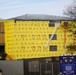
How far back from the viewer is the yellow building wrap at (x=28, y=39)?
2815 inches

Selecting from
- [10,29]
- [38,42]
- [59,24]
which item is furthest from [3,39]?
[59,24]

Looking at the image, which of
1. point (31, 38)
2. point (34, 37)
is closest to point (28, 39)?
point (31, 38)

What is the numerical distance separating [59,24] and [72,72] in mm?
41836

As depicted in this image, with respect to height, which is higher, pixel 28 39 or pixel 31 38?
pixel 31 38

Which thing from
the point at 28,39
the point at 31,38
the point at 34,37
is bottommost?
the point at 28,39

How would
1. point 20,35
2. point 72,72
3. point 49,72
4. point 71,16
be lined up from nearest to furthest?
point 72,72, point 71,16, point 49,72, point 20,35

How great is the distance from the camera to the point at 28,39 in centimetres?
7162

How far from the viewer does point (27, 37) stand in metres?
71.9

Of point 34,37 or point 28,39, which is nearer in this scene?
point 28,39

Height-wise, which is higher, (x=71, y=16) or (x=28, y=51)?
(x=71, y=16)

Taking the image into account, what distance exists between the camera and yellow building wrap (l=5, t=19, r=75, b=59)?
71.5 m

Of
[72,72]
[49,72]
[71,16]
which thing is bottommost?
[49,72]

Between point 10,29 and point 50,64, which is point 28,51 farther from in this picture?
point 50,64

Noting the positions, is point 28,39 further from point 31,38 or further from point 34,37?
point 34,37
